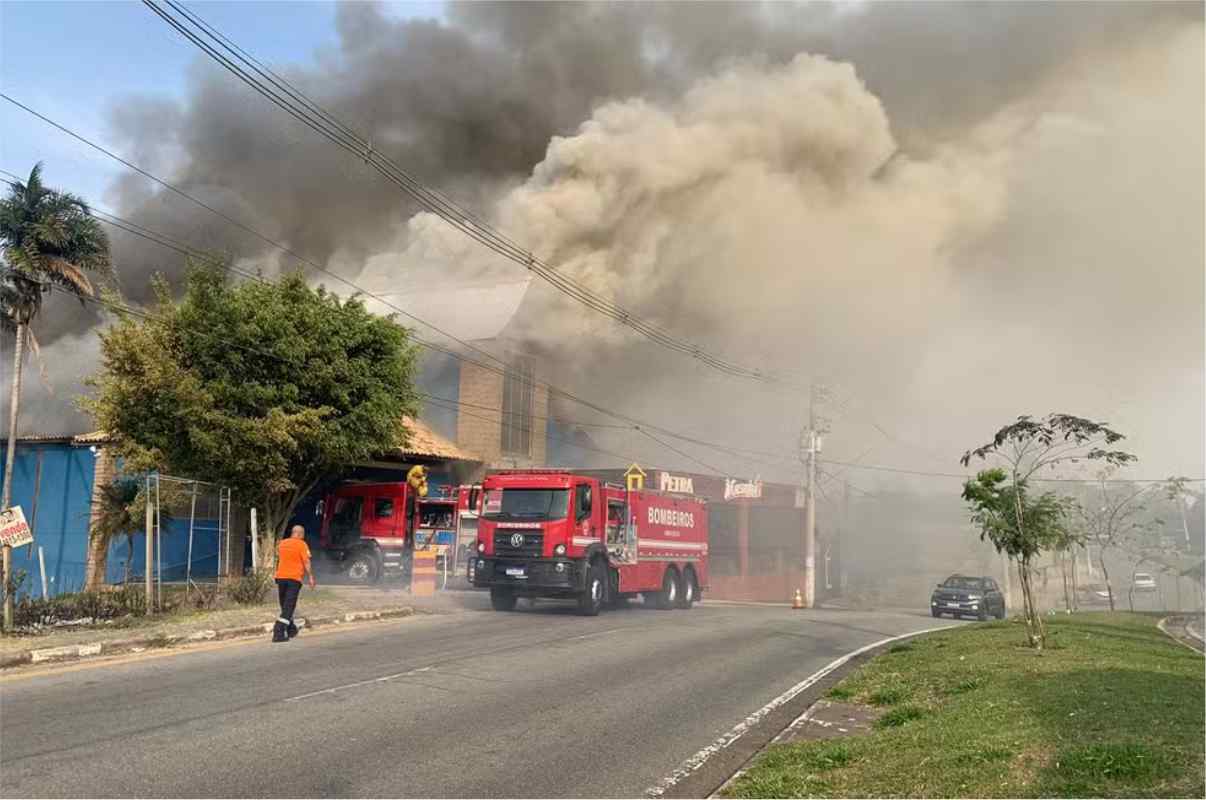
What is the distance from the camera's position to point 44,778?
543 cm

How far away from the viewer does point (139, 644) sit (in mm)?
11180

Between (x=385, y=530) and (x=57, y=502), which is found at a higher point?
(x=57, y=502)

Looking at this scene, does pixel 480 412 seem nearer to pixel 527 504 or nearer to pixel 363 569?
pixel 363 569

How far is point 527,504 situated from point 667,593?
204 inches

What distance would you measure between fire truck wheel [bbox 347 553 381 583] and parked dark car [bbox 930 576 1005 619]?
1529cm

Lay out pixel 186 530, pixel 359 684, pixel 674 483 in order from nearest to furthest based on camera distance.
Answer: pixel 359 684 < pixel 186 530 < pixel 674 483

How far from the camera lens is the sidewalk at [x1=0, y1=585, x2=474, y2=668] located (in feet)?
34.0

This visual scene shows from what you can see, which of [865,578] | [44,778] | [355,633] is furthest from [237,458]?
[865,578]

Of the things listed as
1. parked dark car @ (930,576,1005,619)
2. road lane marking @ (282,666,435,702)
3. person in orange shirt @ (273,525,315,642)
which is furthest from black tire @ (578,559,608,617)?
parked dark car @ (930,576,1005,619)

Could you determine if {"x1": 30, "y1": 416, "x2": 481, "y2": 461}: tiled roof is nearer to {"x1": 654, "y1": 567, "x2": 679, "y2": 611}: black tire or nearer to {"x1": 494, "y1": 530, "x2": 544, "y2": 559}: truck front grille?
{"x1": 494, "y1": 530, "x2": 544, "y2": 559}: truck front grille

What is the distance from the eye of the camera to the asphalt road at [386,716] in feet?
18.3

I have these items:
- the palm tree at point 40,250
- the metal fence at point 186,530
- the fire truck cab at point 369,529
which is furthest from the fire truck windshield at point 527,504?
the palm tree at point 40,250

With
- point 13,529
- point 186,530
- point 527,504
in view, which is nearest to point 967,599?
point 527,504

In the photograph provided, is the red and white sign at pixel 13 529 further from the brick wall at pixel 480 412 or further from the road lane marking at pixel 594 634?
the brick wall at pixel 480 412
